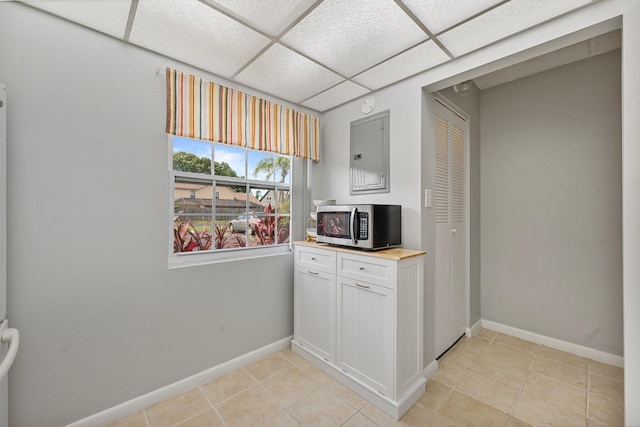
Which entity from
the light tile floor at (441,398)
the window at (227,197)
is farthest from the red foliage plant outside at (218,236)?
the light tile floor at (441,398)

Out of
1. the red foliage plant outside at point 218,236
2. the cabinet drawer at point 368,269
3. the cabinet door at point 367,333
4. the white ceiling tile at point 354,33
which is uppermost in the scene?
the white ceiling tile at point 354,33

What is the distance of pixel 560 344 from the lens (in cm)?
263

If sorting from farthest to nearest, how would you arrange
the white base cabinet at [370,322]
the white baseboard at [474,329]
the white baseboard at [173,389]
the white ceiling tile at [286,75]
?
1. the white baseboard at [474,329]
2. the white ceiling tile at [286,75]
3. the white base cabinet at [370,322]
4. the white baseboard at [173,389]

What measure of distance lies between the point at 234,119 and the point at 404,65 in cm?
141

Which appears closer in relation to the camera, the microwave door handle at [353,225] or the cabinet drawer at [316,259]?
the microwave door handle at [353,225]

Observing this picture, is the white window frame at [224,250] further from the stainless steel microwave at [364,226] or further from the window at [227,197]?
the stainless steel microwave at [364,226]

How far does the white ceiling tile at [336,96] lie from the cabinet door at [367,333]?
1.66 m

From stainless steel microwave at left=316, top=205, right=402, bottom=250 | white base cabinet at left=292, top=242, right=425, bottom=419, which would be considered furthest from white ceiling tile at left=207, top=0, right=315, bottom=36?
white base cabinet at left=292, top=242, right=425, bottom=419

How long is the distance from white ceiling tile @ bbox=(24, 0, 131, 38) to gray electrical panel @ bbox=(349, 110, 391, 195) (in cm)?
185

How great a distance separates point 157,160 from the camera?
1945 millimetres

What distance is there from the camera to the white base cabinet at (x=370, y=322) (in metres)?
1.85

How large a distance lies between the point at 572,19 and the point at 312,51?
1.51m

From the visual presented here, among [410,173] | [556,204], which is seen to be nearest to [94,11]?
[410,173]

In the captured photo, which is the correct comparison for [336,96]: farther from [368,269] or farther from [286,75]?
[368,269]
